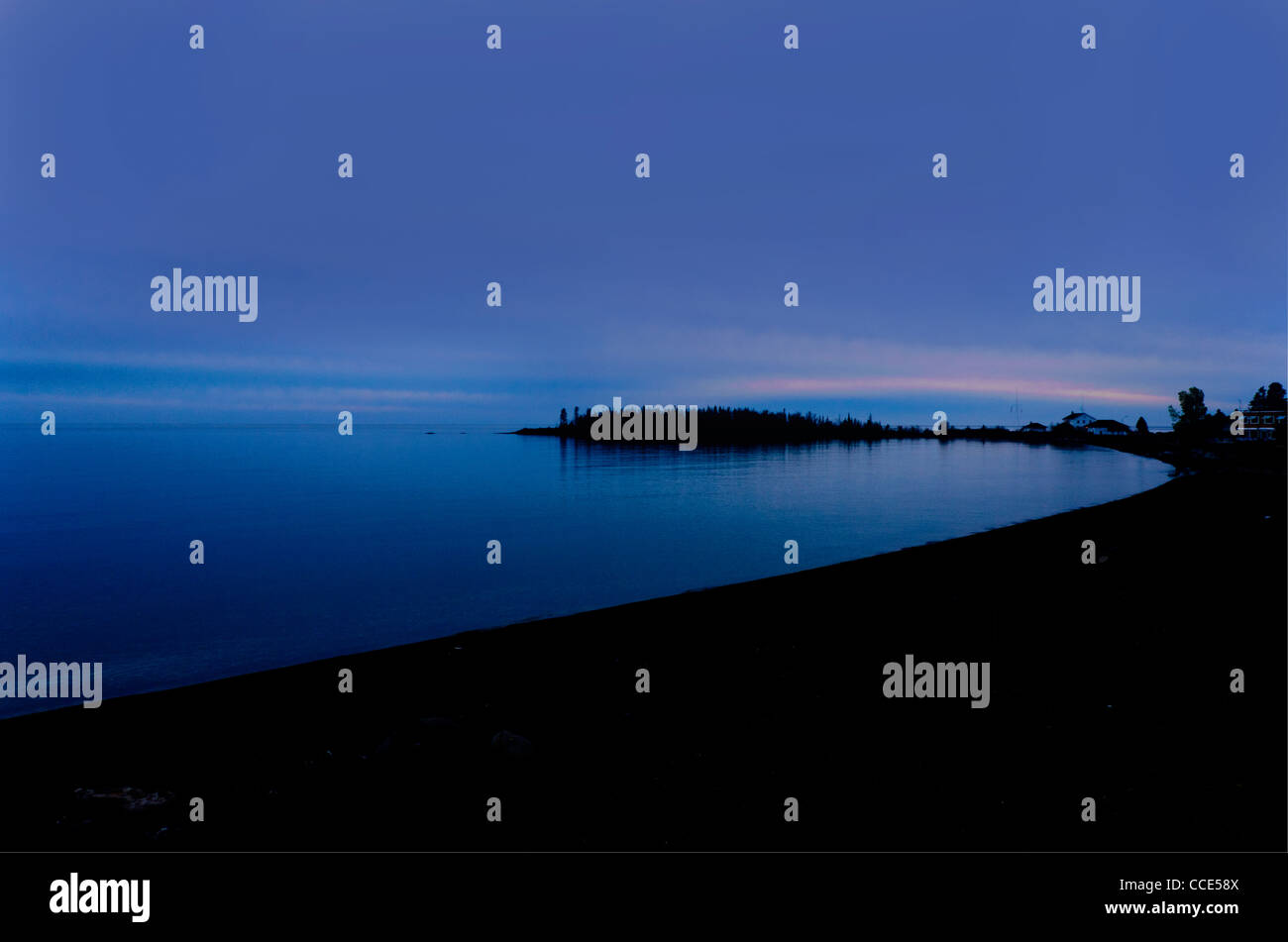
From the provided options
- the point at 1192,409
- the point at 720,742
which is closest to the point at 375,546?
the point at 720,742

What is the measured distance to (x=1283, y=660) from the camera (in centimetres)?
1259

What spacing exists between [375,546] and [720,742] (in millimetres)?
30951

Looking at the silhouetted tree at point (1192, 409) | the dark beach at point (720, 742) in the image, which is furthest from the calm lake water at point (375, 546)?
the silhouetted tree at point (1192, 409)

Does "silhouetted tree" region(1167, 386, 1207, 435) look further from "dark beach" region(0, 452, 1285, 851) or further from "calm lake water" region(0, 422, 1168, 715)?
"dark beach" region(0, 452, 1285, 851)

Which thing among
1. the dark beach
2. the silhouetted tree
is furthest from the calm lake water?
the silhouetted tree

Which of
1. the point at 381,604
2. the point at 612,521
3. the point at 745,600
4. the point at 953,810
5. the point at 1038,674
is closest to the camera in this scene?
the point at 953,810

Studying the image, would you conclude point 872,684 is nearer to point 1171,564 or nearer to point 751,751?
point 751,751

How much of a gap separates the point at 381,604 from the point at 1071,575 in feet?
76.5

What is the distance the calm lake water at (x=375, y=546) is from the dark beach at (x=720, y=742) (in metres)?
6.55

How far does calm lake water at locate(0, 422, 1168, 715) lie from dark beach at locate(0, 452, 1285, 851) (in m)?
6.55

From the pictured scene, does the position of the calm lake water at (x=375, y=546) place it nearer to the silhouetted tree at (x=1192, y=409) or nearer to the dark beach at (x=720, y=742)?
the dark beach at (x=720, y=742)

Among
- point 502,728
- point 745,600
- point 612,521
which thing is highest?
point 612,521

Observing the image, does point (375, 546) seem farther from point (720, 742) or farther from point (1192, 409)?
point (1192, 409)
